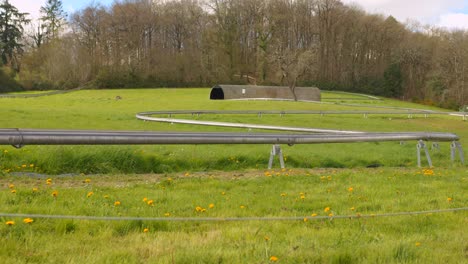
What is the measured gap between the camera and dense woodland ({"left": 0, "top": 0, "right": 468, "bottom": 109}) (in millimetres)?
87000

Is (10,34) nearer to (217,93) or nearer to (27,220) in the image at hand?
(217,93)

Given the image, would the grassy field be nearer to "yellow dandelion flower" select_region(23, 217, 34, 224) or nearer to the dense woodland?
"yellow dandelion flower" select_region(23, 217, 34, 224)

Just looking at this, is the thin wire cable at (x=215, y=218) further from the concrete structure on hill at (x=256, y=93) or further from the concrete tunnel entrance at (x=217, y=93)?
the concrete tunnel entrance at (x=217, y=93)

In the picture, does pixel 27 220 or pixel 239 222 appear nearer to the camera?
pixel 27 220

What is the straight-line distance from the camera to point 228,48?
97.6m

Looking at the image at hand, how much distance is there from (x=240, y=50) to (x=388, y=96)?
111 ft

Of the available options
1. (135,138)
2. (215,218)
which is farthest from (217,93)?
(215,218)

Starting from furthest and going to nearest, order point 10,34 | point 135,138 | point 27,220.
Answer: point 10,34
point 135,138
point 27,220

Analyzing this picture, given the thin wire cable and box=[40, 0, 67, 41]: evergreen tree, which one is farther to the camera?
box=[40, 0, 67, 41]: evergreen tree

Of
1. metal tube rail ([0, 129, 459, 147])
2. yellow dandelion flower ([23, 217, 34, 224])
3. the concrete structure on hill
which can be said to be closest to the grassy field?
yellow dandelion flower ([23, 217, 34, 224])

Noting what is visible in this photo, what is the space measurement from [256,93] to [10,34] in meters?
60.1

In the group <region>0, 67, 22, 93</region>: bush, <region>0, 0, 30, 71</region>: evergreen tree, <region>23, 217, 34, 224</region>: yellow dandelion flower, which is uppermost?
<region>0, 0, 30, 71</region>: evergreen tree

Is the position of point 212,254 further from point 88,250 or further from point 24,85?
point 24,85

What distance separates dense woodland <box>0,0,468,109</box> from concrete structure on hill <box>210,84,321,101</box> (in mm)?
16435
